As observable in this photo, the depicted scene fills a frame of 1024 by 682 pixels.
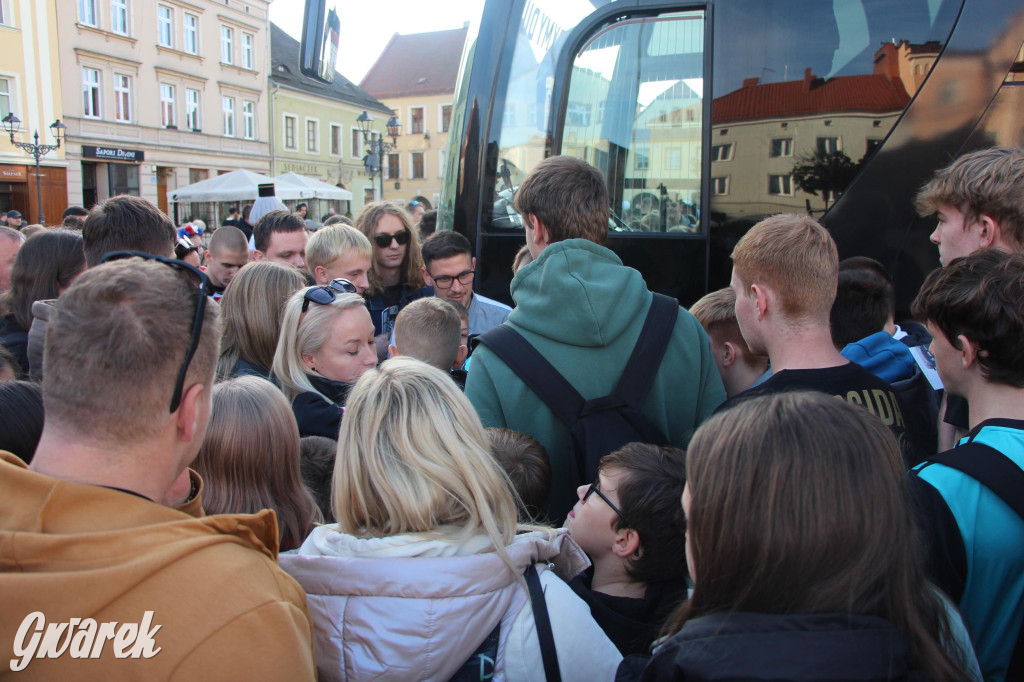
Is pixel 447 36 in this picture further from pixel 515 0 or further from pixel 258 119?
pixel 515 0

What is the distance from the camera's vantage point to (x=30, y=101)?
24.5 metres

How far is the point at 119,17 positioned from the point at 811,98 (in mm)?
32989

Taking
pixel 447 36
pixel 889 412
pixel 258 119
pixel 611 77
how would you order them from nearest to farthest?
pixel 889 412 < pixel 611 77 < pixel 258 119 < pixel 447 36

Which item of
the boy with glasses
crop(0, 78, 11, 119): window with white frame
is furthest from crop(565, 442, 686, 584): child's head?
crop(0, 78, 11, 119): window with white frame

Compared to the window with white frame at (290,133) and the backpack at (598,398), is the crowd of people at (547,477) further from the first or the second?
the window with white frame at (290,133)

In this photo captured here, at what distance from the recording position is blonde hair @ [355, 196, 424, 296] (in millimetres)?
4715

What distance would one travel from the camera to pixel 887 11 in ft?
12.3

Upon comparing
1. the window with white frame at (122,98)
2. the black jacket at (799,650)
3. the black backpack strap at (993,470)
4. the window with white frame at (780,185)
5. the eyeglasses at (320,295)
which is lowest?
the black jacket at (799,650)

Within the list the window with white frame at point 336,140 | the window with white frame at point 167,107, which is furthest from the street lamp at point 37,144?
the window with white frame at point 336,140

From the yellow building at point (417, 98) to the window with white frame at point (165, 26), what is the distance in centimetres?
2286

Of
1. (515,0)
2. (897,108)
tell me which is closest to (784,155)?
(897,108)

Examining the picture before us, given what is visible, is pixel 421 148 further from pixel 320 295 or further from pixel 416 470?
pixel 416 470

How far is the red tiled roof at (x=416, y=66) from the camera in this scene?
191 ft

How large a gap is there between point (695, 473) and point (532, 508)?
968 millimetres
